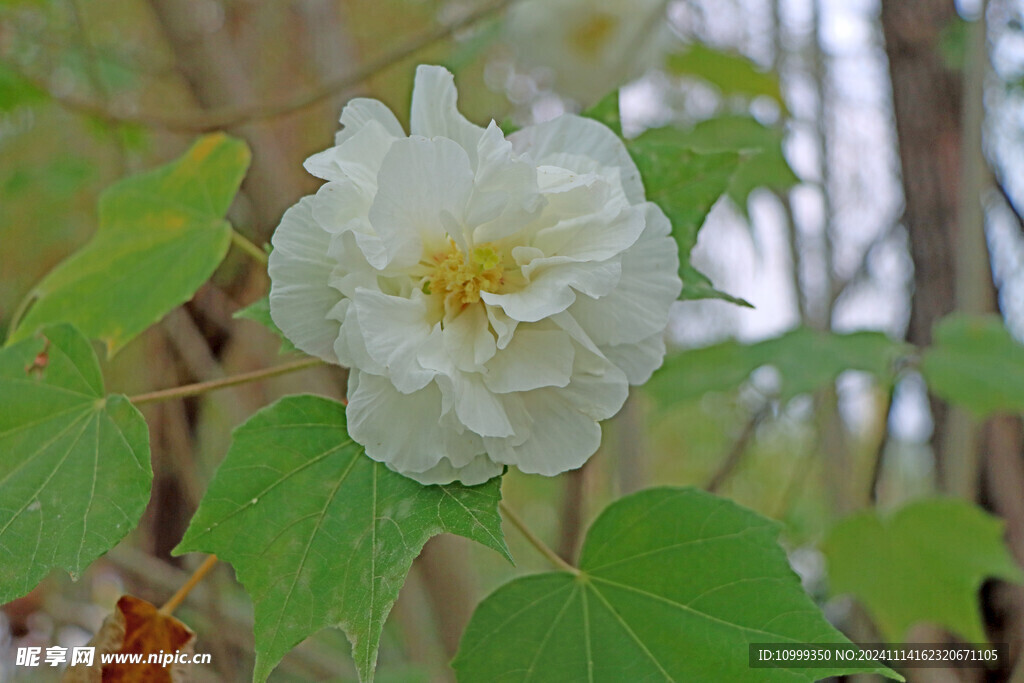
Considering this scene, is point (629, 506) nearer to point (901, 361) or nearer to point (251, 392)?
point (901, 361)

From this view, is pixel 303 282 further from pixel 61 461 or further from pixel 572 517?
pixel 572 517

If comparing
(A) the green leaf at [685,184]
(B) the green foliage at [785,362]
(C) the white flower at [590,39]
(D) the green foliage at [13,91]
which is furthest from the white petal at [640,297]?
(D) the green foliage at [13,91]

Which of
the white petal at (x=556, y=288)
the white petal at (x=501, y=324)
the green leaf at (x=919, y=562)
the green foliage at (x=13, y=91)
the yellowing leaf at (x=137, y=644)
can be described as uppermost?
the green foliage at (x=13, y=91)

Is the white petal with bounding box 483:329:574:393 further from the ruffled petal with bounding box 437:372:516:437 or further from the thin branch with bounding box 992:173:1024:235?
the thin branch with bounding box 992:173:1024:235

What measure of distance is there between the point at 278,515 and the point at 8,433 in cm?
23

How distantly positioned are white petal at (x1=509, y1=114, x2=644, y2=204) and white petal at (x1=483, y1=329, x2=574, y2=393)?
0.13 m

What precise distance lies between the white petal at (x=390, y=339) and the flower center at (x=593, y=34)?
1.01 metres

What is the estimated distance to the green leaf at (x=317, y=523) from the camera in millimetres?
457

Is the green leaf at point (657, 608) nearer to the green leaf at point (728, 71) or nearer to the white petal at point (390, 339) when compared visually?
the white petal at point (390, 339)

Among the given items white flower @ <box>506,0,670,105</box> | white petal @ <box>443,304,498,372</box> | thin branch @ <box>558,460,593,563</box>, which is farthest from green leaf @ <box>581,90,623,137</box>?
thin branch @ <box>558,460,593,563</box>

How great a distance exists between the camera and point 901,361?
4.13 ft

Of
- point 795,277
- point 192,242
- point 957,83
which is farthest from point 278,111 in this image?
point 957,83

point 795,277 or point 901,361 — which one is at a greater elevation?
point 795,277

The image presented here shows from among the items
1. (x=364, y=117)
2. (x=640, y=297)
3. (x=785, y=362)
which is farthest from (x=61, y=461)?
(x=785, y=362)
